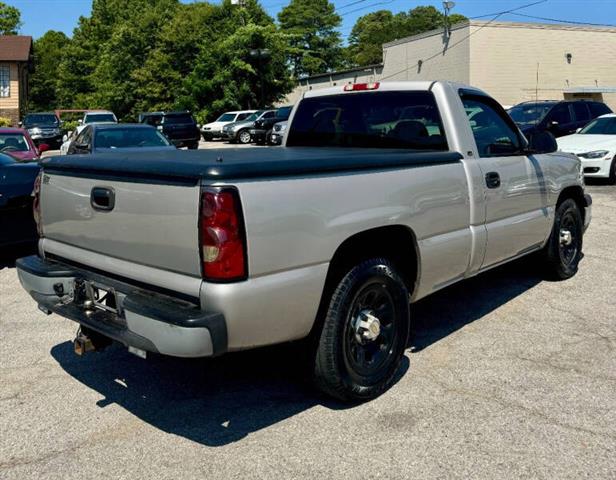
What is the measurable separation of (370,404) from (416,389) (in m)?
0.36

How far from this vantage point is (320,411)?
3.76 m

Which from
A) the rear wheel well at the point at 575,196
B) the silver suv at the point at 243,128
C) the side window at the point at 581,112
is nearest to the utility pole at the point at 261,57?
the silver suv at the point at 243,128

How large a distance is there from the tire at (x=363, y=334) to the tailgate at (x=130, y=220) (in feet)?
2.96

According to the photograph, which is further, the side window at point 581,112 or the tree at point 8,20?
the tree at point 8,20

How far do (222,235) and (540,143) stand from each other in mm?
3424

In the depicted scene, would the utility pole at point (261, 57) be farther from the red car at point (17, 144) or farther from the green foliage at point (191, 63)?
the red car at point (17, 144)

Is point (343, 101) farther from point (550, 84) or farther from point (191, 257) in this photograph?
point (550, 84)

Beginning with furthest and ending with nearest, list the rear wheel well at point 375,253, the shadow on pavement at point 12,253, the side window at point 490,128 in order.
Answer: the shadow on pavement at point 12,253
the side window at point 490,128
the rear wheel well at point 375,253

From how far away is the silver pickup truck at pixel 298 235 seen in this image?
304 centimetres

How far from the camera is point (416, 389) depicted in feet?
13.2

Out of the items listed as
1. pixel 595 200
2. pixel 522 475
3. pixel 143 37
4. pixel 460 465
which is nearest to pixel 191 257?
pixel 460 465

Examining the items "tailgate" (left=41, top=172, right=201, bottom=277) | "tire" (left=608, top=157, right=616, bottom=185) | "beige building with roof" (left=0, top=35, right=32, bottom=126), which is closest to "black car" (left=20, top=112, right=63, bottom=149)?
"beige building with roof" (left=0, top=35, right=32, bottom=126)

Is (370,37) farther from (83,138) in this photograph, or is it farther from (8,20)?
(83,138)

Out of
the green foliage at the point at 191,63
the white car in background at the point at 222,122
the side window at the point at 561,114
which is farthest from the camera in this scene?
the green foliage at the point at 191,63
